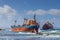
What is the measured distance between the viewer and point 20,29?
44.7m

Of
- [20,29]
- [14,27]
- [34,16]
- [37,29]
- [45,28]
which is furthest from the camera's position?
[45,28]

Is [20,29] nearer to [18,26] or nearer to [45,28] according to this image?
[18,26]

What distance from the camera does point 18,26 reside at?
45.9 m

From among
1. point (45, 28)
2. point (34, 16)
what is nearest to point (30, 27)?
point (34, 16)

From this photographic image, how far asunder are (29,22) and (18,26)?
247cm

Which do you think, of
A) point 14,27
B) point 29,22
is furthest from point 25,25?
point 14,27

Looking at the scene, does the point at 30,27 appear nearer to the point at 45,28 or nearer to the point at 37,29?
the point at 37,29

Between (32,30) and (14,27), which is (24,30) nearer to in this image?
(32,30)

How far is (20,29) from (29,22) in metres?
2.81

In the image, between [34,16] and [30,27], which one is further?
[30,27]

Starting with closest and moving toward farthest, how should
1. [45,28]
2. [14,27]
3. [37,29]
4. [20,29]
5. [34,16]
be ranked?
[34,16], [37,29], [20,29], [14,27], [45,28]

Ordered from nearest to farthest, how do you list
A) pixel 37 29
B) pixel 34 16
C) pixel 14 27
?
pixel 34 16 → pixel 37 29 → pixel 14 27

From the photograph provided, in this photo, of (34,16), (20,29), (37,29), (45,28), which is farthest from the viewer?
(45,28)

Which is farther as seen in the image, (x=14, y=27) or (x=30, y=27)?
(x=14, y=27)
